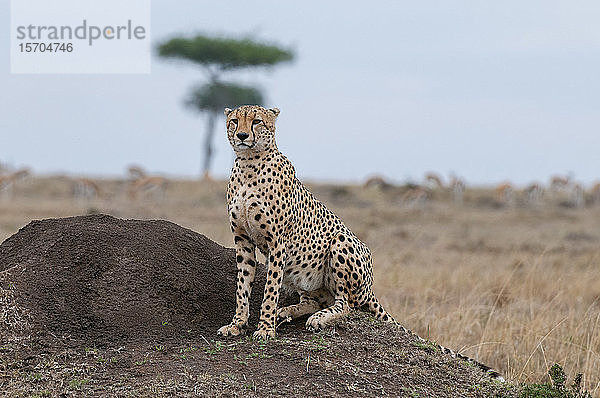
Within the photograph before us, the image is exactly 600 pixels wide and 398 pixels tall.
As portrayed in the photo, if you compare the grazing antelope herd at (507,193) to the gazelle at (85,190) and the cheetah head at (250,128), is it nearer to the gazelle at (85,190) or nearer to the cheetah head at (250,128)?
the gazelle at (85,190)

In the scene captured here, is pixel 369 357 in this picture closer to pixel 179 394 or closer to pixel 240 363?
pixel 240 363

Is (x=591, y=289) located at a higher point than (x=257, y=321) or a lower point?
lower

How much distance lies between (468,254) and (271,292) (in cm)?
1133

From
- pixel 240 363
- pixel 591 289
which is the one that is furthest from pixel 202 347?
pixel 591 289

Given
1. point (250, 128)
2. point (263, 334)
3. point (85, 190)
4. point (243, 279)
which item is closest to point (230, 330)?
point (263, 334)

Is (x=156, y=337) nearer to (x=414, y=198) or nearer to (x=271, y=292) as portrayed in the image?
(x=271, y=292)

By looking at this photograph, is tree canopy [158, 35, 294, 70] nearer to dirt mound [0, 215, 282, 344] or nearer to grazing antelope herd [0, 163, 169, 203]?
grazing antelope herd [0, 163, 169, 203]

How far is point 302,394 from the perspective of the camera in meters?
4.54

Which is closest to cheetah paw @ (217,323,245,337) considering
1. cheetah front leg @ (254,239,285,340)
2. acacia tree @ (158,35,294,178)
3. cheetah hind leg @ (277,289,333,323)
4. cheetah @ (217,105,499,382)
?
cheetah @ (217,105,499,382)

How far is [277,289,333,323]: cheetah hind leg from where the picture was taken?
5.74m

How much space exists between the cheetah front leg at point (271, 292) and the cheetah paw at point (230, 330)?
14 cm

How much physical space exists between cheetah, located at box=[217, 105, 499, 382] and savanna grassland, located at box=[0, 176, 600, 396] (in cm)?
182

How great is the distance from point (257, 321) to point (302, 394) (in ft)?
3.82

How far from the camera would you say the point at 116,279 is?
550 cm
